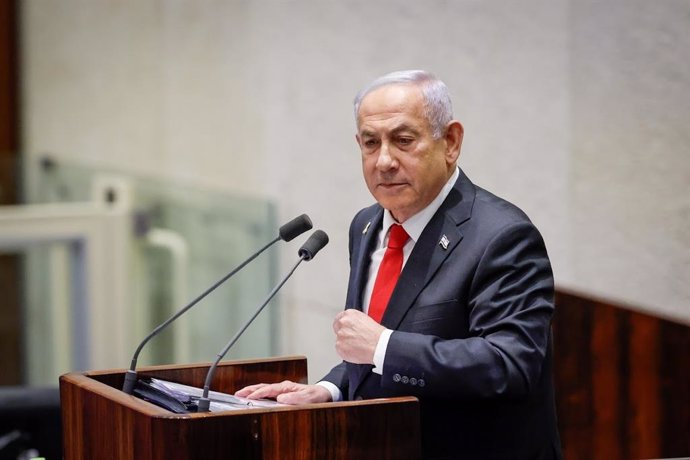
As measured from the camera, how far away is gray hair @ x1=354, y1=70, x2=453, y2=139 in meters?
1.90

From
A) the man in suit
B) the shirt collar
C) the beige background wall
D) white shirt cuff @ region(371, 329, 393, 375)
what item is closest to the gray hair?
the man in suit

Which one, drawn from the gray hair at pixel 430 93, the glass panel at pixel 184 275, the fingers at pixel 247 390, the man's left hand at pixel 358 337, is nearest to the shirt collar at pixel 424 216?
the gray hair at pixel 430 93

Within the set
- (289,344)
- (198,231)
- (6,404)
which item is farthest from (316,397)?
(198,231)

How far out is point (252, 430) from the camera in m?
1.66

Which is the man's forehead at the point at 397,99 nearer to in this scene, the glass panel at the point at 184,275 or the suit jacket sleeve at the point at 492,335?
the suit jacket sleeve at the point at 492,335

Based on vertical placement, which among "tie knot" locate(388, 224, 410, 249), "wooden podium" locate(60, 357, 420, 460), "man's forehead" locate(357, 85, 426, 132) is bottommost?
"wooden podium" locate(60, 357, 420, 460)

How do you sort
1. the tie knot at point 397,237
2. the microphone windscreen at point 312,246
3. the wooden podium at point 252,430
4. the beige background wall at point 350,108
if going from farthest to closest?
the beige background wall at point 350,108, the tie knot at point 397,237, the microphone windscreen at point 312,246, the wooden podium at point 252,430

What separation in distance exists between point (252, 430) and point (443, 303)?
1.21 feet

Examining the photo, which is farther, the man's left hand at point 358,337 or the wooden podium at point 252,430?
the man's left hand at point 358,337

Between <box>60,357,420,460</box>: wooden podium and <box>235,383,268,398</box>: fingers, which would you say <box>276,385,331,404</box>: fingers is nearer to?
<box>235,383,268,398</box>: fingers

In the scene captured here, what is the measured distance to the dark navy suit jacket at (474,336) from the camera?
1.76m

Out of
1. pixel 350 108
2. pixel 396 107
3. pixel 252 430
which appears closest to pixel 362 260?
pixel 396 107

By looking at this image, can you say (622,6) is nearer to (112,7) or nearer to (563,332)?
(563,332)

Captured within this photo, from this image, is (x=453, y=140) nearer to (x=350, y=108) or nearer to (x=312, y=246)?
(x=312, y=246)
